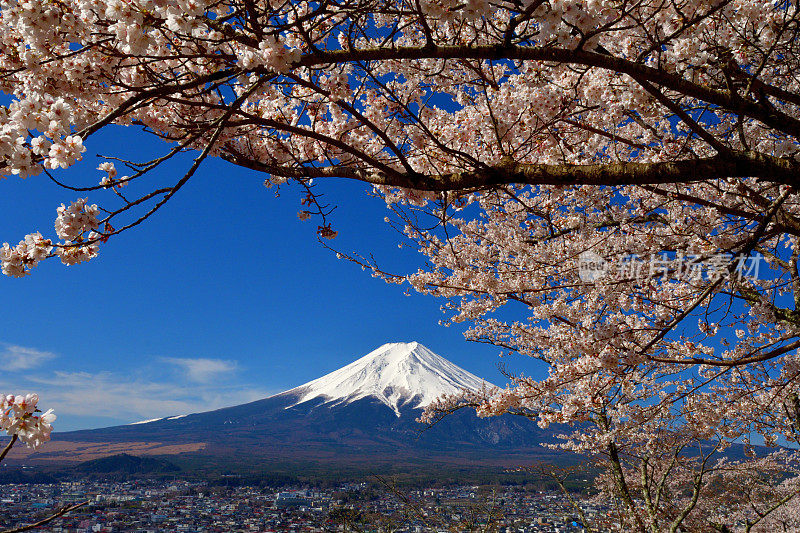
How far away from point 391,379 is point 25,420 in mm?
131434

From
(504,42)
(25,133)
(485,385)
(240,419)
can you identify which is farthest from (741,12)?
(240,419)

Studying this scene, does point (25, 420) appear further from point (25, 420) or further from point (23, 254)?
point (23, 254)

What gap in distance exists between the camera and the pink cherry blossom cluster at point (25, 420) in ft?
5.42

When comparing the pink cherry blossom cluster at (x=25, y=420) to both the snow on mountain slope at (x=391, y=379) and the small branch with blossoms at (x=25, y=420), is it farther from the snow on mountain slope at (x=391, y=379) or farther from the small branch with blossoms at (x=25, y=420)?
the snow on mountain slope at (x=391, y=379)

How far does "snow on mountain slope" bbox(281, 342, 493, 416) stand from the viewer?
378 feet

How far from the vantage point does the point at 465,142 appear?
4.35 metres

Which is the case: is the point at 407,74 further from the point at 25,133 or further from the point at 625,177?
the point at 25,133

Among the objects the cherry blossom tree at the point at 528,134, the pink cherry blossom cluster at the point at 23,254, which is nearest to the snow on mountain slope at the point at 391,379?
the cherry blossom tree at the point at 528,134

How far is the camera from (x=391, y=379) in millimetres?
128875

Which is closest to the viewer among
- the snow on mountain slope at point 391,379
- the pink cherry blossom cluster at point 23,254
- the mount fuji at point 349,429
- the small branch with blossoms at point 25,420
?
the small branch with blossoms at point 25,420

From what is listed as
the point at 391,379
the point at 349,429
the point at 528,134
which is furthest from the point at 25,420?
the point at 391,379

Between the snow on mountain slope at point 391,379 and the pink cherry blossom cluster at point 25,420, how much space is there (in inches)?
4131

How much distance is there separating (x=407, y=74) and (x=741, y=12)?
244cm

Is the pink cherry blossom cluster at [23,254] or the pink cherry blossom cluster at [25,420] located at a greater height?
the pink cherry blossom cluster at [23,254]
